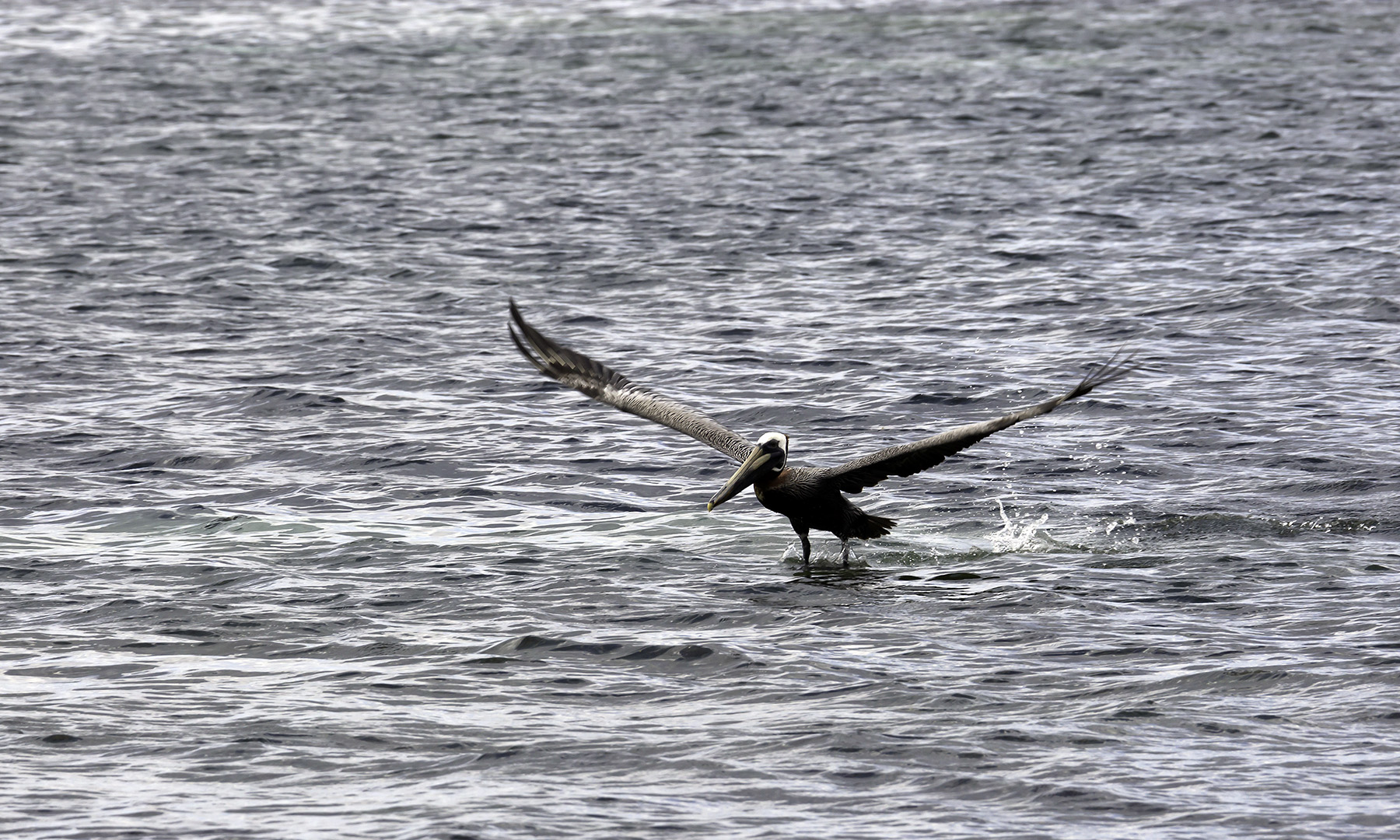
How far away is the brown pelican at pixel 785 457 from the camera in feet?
43.9

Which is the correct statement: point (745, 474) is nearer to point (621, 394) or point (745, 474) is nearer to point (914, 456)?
point (914, 456)

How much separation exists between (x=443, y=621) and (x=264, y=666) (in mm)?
1343

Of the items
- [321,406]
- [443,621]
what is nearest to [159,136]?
[321,406]

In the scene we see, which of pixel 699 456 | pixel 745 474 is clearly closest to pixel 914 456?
pixel 745 474

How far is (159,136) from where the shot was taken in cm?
3184

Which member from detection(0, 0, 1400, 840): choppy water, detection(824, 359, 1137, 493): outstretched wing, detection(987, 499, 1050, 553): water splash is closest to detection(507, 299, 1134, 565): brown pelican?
detection(824, 359, 1137, 493): outstretched wing

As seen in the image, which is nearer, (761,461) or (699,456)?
(761,461)

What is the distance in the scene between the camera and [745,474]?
13984 millimetres

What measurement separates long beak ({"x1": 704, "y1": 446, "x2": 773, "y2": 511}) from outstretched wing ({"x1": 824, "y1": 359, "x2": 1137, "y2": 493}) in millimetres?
517

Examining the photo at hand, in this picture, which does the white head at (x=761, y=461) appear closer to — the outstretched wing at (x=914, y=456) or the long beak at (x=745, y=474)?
the long beak at (x=745, y=474)

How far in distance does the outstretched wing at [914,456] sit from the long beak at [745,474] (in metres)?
0.52

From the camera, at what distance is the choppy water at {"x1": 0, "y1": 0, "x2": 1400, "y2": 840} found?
10.4m

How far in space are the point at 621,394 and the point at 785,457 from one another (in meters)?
1.84

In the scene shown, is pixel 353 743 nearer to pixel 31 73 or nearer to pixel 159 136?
pixel 159 136
